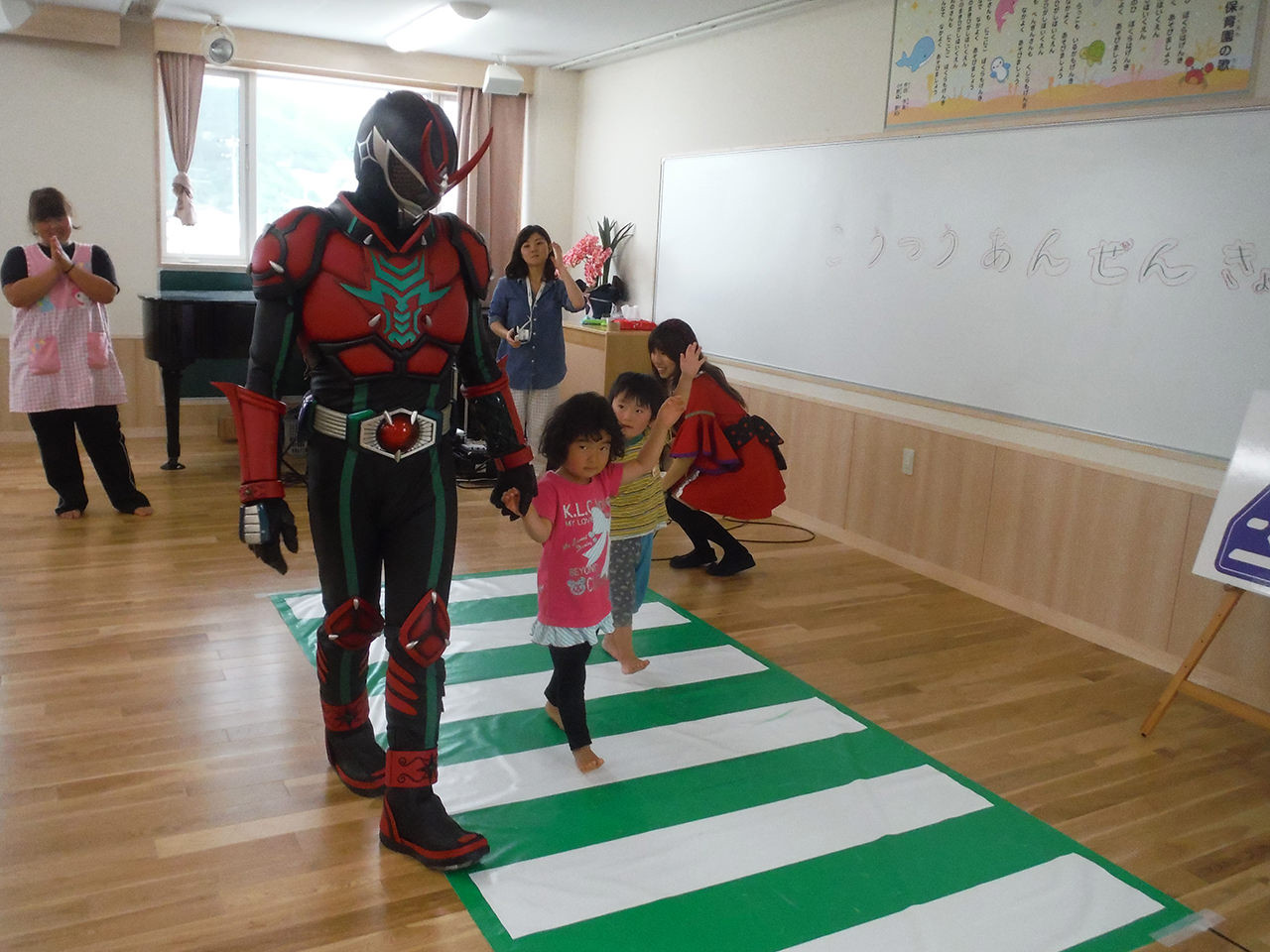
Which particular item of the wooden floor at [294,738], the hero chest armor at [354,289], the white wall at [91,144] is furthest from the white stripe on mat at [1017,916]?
the white wall at [91,144]

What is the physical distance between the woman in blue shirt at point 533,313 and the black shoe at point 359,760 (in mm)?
2569

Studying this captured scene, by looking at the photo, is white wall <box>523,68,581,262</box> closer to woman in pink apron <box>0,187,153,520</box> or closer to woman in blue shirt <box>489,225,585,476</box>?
woman in blue shirt <box>489,225,585,476</box>

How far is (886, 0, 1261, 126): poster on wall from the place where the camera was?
3381 mm

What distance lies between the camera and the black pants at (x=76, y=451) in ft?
15.1

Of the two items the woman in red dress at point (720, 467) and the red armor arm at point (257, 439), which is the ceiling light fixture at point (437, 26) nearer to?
the woman in red dress at point (720, 467)

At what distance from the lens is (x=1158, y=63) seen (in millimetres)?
3541

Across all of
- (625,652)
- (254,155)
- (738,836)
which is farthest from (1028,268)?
(254,155)

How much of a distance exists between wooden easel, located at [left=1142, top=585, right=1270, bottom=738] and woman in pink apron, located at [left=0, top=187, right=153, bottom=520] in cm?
416

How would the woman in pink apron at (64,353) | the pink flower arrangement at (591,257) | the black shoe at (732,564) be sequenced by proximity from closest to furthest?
the woman in pink apron at (64,353) < the black shoe at (732,564) < the pink flower arrangement at (591,257)

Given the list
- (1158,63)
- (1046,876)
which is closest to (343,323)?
(1046,876)

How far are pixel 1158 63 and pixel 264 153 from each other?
5.39 meters

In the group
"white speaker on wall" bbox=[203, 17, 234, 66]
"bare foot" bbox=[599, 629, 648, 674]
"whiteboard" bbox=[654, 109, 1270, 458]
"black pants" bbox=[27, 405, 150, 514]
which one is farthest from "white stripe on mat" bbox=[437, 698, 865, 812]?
"white speaker on wall" bbox=[203, 17, 234, 66]

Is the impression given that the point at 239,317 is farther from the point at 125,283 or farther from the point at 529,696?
the point at 529,696

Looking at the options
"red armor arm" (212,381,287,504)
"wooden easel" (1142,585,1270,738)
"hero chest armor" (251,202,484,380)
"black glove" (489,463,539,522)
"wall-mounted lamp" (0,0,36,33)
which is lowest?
"wooden easel" (1142,585,1270,738)
